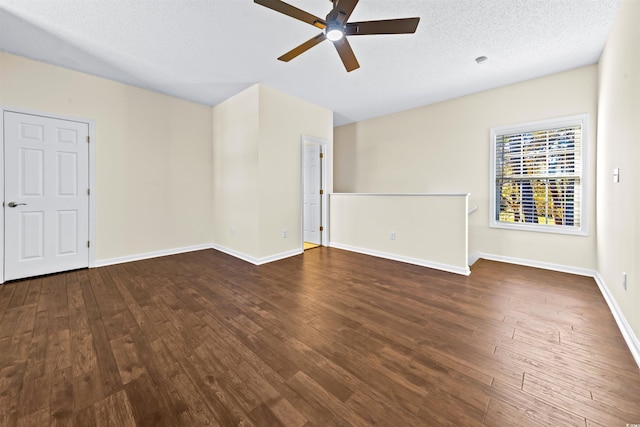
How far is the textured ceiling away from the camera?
231cm

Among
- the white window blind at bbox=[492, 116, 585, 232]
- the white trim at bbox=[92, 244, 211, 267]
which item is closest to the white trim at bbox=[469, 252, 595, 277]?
the white window blind at bbox=[492, 116, 585, 232]

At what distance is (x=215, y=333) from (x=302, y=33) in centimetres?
289

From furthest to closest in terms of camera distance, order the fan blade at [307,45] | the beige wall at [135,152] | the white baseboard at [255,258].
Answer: the white baseboard at [255,258], the beige wall at [135,152], the fan blade at [307,45]

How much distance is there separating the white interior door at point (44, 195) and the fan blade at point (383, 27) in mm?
3867

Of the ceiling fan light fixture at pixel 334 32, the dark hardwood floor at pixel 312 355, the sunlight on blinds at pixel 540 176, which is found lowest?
the dark hardwood floor at pixel 312 355

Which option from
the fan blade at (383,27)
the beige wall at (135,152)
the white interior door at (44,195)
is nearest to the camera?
the fan blade at (383,27)

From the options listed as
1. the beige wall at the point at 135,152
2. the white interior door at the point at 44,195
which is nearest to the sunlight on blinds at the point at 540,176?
the beige wall at the point at 135,152

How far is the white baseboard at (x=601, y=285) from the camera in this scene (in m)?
1.79

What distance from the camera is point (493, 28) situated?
2.56 metres

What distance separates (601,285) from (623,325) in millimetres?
1202

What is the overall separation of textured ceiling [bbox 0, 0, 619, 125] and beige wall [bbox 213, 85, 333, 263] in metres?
0.40

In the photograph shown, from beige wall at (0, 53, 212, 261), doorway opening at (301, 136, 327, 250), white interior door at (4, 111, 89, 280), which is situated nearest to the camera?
white interior door at (4, 111, 89, 280)

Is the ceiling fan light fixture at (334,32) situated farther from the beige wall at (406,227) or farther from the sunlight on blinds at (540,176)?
the sunlight on blinds at (540,176)

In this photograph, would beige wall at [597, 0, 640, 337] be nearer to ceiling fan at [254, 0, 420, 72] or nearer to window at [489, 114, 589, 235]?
window at [489, 114, 589, 235]
